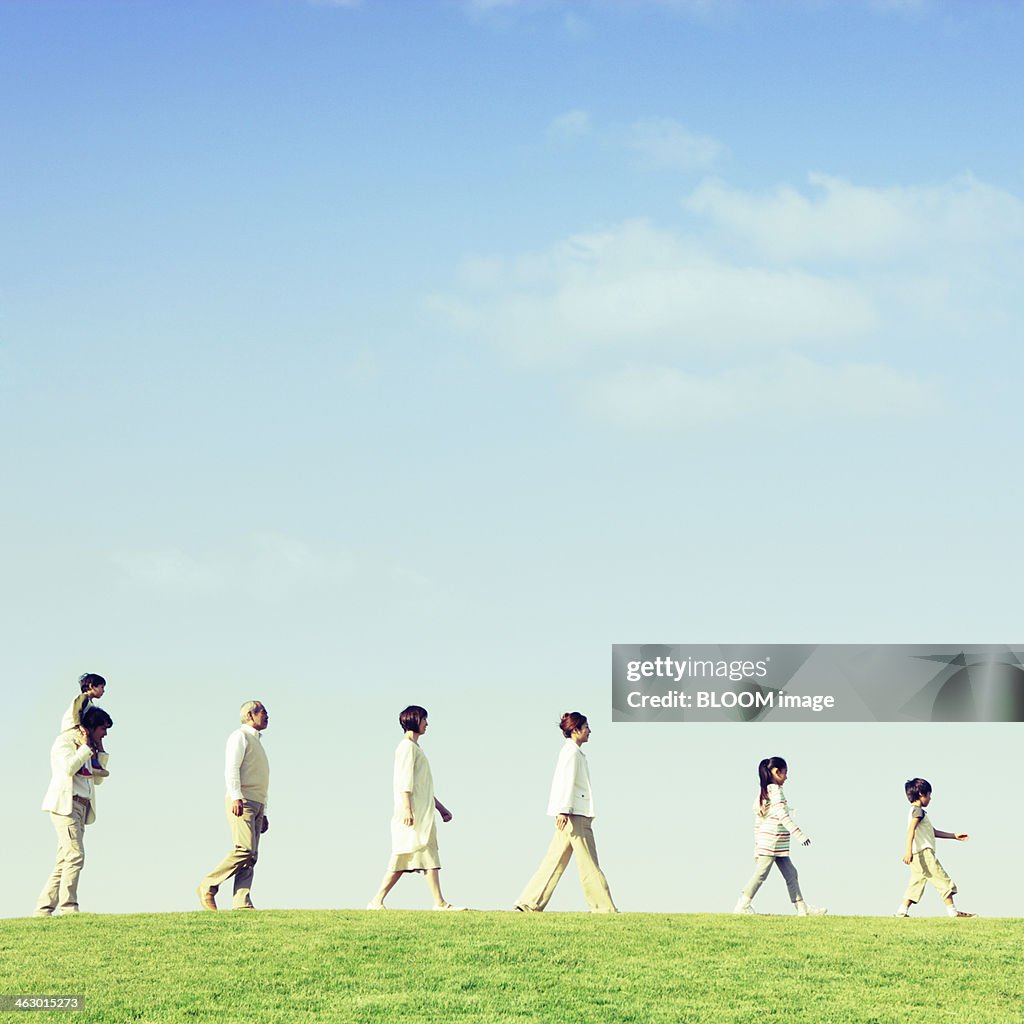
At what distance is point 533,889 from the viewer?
18984 millimetres

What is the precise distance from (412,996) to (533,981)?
1339 millimetres

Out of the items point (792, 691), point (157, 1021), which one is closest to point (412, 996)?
point (157, 1021)

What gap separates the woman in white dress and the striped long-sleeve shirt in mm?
4299

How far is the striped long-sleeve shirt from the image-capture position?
19.7 meters

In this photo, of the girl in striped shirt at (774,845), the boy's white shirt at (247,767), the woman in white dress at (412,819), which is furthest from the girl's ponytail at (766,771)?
the boy's white shirt at (247,767)

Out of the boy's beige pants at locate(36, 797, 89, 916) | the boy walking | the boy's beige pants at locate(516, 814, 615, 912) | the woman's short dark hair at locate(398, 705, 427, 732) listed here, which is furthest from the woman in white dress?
the boy walking

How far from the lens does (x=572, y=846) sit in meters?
18.9

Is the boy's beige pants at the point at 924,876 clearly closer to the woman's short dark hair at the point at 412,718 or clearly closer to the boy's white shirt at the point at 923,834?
the boy's white shirt at the point at 923,834

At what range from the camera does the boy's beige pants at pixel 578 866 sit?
62.0ft

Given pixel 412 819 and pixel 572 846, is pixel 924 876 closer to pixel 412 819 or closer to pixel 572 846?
pixel 572 846

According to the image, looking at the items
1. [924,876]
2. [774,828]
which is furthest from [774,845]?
[924,876]

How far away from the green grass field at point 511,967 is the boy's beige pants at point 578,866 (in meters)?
0.46

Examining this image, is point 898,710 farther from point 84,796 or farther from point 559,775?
point 84,796

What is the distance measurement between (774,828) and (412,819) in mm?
4889
